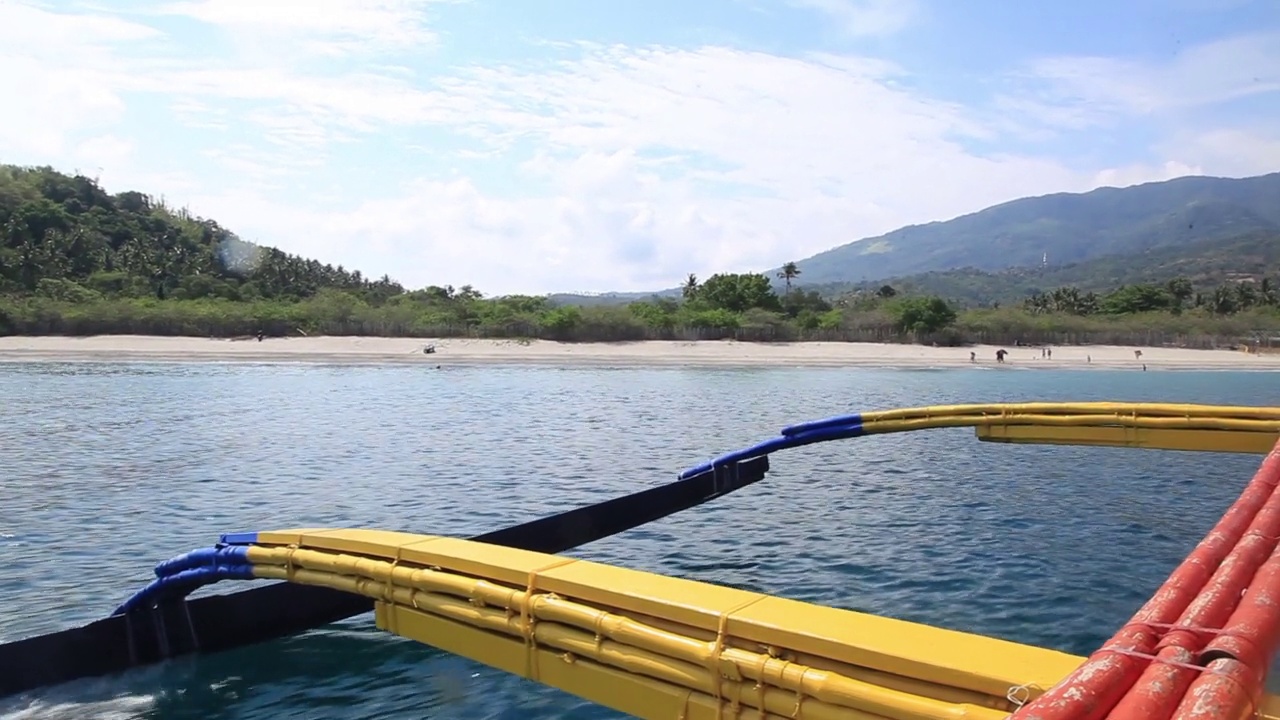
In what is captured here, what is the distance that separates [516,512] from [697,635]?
12698 mm

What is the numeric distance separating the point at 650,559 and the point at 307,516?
25.5ft

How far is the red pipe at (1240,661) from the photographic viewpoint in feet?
10.2

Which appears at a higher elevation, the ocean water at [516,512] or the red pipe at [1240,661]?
the red pipe at [1240,661]

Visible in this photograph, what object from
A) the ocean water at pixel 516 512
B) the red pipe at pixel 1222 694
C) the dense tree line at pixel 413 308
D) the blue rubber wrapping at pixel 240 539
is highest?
the dense tree line at pixel 413 308

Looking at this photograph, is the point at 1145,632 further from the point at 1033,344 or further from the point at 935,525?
the point at 1033,344

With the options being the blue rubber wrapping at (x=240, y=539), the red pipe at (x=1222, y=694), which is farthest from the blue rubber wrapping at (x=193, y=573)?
the red pipe at (x=1222, y=694)

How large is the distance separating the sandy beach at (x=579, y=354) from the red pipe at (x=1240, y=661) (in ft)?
244

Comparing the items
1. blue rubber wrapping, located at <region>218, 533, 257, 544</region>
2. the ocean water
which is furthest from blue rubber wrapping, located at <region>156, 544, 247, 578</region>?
the ocean water

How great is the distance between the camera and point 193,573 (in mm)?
9094

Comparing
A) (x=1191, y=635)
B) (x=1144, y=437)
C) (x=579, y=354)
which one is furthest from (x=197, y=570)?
(x=579, y=354)

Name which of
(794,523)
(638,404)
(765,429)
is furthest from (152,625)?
(638,404)

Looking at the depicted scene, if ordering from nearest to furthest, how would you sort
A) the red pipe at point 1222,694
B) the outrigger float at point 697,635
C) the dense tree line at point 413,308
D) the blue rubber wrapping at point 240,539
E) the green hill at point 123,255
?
the red pipe at point 1222,694, the outrigger float at point 697,635, the blue rubber wrapping at point 240,539, the dense tree line at point 413,308, the green hill at point 123,255

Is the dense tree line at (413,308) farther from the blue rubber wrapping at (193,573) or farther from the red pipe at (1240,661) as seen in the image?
the red pipe at (1240,661)

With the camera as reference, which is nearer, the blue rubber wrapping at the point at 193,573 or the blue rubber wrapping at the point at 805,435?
the blue rubber wrapping at the point at 193,573
